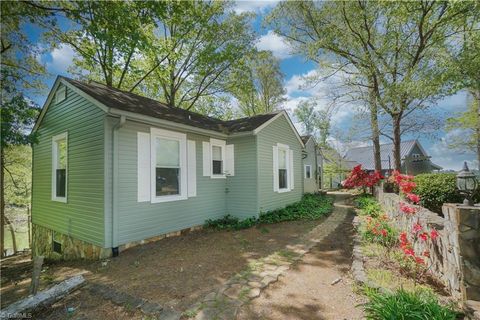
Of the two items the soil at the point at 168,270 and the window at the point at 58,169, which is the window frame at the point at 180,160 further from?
the window at the point at 58,169

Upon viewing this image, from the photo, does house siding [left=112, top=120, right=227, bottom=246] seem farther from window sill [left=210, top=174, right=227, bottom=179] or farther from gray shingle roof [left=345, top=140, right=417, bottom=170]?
gray shingle roof [left=345, top=140, right=417, bottom=170]

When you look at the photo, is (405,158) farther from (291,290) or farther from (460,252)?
(291,290)

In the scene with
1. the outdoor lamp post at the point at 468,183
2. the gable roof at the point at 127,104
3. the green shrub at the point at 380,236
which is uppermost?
the gable roof at the point at 127,104

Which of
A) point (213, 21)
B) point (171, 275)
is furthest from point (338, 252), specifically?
point (213, 21)

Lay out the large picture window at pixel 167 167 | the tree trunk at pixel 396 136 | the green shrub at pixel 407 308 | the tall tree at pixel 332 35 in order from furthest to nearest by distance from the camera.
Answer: the tree trunk at pixel 396 136
the tall tree at pixel 332 35
the large picture window at pixel 167 167
the green shrub at pixel 407 308

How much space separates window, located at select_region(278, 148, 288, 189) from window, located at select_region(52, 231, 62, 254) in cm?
790

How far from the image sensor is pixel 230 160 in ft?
28.3

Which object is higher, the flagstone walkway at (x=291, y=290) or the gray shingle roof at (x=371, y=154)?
the gray shingle roof at (x=371, y=154)

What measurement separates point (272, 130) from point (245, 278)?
21.1 ft

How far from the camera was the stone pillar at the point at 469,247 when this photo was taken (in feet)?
8.68

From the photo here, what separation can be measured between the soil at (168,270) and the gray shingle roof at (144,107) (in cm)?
347

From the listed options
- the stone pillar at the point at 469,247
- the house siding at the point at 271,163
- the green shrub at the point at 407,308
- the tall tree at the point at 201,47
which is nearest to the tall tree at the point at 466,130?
the house siding at the point at 271,163

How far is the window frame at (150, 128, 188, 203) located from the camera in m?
6.16

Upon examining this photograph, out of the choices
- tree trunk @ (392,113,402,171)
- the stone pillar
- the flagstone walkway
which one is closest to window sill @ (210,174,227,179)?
the flagstone walkway
